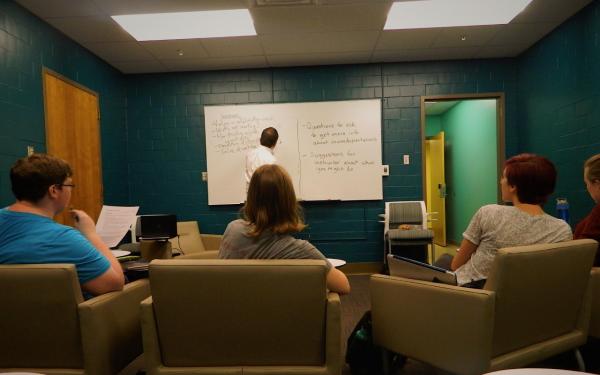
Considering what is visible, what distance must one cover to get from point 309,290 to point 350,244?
3494 mm

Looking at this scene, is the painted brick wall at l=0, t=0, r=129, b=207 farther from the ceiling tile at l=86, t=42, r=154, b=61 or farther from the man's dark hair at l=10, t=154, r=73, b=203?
the man's dark hair at l=10, t=154, r=73, b=203

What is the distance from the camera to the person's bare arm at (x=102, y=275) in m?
1.47

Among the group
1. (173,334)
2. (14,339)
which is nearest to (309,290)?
(173,334)

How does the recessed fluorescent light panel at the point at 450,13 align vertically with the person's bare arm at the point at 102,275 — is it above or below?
above

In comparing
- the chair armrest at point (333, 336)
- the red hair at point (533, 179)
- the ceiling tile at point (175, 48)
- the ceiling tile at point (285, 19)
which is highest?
the ceiling tile at point (285, 19)

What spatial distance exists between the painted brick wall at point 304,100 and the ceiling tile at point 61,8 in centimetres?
158

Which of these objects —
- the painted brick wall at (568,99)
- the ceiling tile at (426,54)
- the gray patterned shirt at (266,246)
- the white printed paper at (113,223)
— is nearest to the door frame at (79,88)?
the white printed paper at (113,223)

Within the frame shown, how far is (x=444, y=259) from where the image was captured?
7.16 ft

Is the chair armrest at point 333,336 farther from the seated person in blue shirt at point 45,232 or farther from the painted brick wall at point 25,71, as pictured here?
the painted brick wall at point 25,71

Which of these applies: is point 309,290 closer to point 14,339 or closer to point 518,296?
point 518,296

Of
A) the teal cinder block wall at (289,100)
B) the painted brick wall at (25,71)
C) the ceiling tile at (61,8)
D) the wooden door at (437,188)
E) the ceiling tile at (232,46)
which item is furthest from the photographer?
the wooden door at (437,188)

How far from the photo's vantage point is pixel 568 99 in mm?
3578

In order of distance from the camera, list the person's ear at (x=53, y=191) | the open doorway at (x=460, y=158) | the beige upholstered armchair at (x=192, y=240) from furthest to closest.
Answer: the open doorway at (x=460, y=158) → the beige upholstered armchair at (x=192, y=240) → the person's ear at (x=53, y=191)

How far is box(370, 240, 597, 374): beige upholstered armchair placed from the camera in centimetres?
140
